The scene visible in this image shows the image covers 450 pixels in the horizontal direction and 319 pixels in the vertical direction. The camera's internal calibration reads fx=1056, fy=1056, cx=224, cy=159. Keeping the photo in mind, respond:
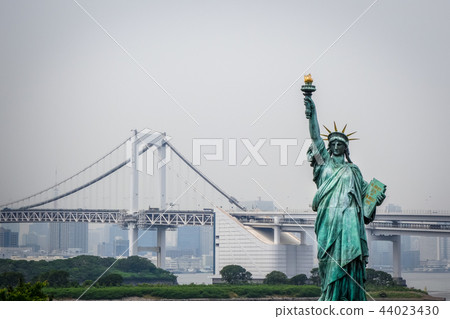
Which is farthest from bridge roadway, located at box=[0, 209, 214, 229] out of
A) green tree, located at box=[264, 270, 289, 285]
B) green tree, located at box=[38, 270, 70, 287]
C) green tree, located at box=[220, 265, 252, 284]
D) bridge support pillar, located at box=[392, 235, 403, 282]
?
bridge support pillar, located at box=[392, 235, 403, 282]

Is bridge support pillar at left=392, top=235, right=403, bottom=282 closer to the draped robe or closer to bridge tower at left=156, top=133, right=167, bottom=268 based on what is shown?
bridge tower at left=156, top=133, right=167, bottom=268

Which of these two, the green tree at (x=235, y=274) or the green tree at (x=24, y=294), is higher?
the green tree at (x=235, y=274)

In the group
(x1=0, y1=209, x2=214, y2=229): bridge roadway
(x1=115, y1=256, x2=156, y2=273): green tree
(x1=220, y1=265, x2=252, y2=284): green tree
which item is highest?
(x1=0, y1=209, x2=214, y2=229): bridge roadway

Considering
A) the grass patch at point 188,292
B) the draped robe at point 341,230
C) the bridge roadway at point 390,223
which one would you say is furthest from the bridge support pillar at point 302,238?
the draped robe at point 341,230

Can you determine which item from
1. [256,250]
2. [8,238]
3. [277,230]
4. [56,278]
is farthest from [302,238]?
[56,278]

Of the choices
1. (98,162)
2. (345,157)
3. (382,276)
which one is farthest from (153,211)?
(345,157)

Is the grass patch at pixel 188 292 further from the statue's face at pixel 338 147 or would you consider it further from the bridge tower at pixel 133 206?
the statue's face at pixel 338 147

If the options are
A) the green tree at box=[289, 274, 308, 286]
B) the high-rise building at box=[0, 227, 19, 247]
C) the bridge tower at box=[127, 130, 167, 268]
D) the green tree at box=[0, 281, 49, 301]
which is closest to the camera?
the green tree at box=[0, 281, 49, 301]
